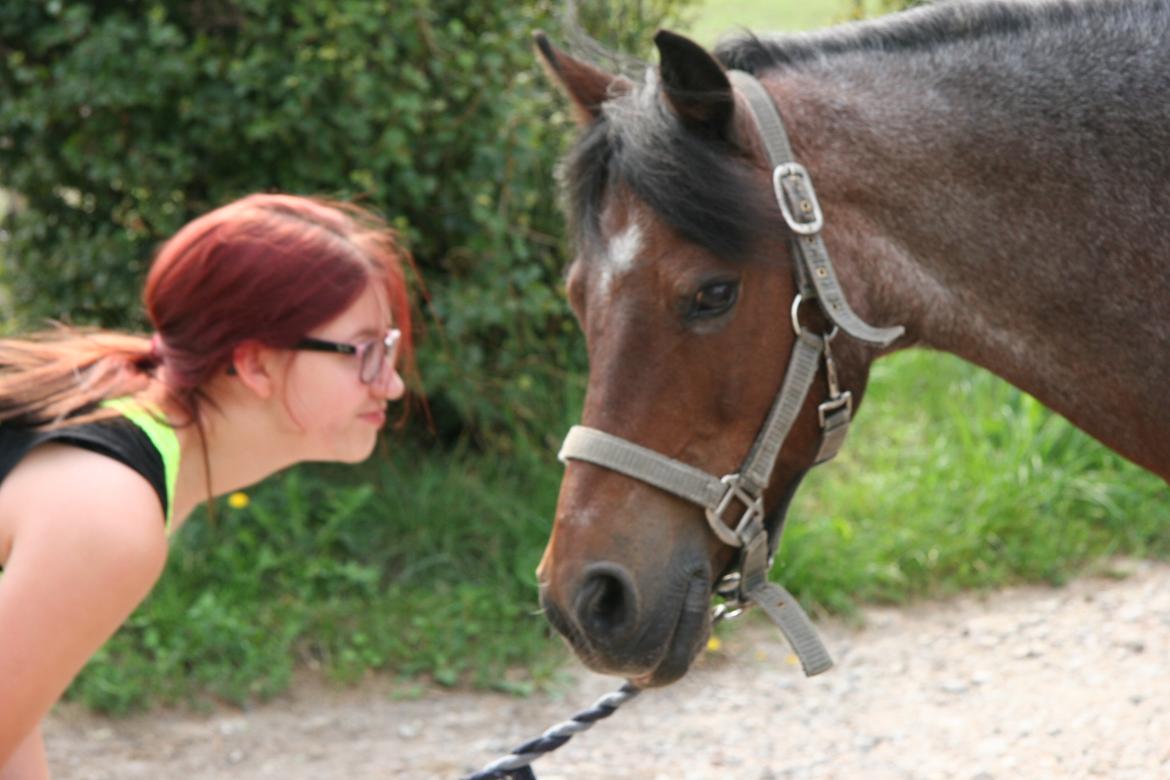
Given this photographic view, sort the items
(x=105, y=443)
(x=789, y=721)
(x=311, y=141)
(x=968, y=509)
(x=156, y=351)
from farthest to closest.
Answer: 1. (x=968, y=509)
2. (x=311, y=141)
3. (x=789, y=721)
4. (x=156, y=351)
5. (x=105, y=443)

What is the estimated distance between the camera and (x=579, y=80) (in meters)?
2.47

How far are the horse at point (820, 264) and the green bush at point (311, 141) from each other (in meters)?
2.21

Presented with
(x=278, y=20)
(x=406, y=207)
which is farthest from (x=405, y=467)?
(x=278, y=20)

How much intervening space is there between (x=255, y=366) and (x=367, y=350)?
7.8 inches

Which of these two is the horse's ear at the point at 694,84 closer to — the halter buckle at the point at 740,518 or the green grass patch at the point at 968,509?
the halter buckle at the point at 740,518

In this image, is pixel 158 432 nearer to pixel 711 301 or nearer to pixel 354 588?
pixel 711 301

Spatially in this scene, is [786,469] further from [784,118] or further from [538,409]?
[538,409]

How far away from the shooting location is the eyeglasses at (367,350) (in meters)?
2.38

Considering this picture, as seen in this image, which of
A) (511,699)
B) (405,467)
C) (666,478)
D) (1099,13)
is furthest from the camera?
(405,467)

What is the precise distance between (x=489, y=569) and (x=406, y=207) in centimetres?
130

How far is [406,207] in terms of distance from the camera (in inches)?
188

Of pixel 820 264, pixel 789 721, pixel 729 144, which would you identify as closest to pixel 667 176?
pixel 729 144

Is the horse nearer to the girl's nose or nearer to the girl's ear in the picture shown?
the girl's nose

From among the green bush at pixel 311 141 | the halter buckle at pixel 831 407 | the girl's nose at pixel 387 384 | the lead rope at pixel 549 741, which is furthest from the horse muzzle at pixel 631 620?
the green bush at pixel 311 141
